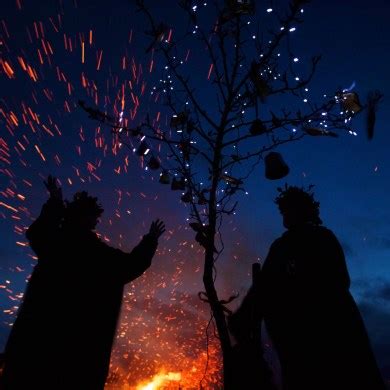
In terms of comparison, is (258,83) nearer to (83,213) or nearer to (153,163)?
(153,163)

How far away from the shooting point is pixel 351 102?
5.71m

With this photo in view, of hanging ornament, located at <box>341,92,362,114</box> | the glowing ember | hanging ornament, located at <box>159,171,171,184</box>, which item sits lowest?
hanging ornament, located at <box>159,171,171,184</box>

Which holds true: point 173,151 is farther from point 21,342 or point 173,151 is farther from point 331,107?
point 21,342

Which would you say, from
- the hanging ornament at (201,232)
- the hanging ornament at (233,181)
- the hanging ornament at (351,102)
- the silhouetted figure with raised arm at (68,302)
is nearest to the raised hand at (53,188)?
the silhouetted figure with raised arm at (68,302)

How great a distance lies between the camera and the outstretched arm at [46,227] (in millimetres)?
3725

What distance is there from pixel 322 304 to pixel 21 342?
9.27 feet

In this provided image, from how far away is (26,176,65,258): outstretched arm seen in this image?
372 cm

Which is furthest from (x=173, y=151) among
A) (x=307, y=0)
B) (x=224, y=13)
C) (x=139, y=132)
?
(x=307, y=0)

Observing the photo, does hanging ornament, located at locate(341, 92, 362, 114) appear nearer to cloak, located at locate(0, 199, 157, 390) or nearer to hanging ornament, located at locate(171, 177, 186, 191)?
hanging ornament, located at locate(171, 177, 186, 191)

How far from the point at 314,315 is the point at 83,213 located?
270cm

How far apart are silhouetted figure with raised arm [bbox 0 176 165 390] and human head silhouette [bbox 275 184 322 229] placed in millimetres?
1806

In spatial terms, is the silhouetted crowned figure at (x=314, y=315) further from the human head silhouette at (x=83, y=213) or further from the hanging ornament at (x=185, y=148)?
the hanging ornament at (x=185, y=148)

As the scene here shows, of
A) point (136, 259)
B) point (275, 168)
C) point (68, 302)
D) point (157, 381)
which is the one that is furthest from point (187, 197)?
point (157, 381)

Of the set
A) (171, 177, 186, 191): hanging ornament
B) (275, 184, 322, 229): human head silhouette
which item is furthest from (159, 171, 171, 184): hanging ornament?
(275, 184, 322, 229): human head silhouette
